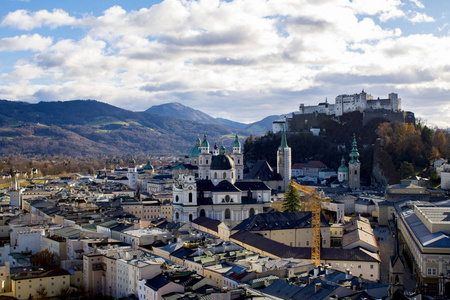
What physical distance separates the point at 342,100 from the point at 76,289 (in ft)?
270

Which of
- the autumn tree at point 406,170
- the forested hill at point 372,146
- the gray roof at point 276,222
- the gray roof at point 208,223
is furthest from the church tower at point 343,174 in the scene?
the gray roof at point 276,222

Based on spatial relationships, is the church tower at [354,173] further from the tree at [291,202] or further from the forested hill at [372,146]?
the tree at [291,202]

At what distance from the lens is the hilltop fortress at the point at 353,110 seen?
4205 inches

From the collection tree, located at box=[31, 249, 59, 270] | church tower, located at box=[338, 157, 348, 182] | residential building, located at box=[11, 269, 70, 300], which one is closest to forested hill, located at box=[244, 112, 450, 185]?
church tower, located at box=[338, 157, 348, 182]

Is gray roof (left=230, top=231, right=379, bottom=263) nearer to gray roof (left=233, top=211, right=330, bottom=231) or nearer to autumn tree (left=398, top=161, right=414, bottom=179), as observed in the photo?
gray roof (left=233, top=211, right=330, bottom=231)

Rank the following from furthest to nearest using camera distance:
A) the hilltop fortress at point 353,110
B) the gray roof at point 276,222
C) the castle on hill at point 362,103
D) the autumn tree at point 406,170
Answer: the castle on hill at point 362,103 → the hilltop fortress at point 353,110 → the autumn tree at point 406,170 → the gray roof at point 276,222

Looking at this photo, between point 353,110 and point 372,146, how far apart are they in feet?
46.3

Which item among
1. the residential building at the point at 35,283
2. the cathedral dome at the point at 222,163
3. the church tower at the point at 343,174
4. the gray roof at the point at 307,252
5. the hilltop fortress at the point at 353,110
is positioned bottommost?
the residential building at the point at 35,283

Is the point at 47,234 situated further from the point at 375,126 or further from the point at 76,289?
the point at 375,126

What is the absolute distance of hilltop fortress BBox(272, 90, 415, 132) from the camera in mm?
106812

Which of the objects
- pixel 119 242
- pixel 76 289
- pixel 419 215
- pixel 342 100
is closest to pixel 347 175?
pixel 342 100

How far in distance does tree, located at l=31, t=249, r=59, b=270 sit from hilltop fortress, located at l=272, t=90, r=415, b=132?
7407 cm

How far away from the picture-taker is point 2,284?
37.3 m

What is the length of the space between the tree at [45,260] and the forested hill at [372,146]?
56.6 meters
